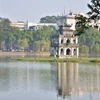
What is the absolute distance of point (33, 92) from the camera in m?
26.6

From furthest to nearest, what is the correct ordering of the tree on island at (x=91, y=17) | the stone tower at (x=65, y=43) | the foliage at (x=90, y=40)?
the foliage at (x=90, y=40)
the stone tower at (x=65, y=43)
the tree on island at (x=91, y=17)

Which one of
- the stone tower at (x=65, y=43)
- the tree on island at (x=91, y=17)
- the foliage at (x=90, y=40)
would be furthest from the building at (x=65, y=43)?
the tree on island at (x=91, y=17)

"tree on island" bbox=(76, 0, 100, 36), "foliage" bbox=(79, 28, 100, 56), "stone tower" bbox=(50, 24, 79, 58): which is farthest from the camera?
"foliage" bbox=(79, 28, 100, 56)

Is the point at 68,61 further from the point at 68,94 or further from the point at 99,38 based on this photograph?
the point at 99,38

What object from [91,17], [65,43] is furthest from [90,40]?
[91,17]

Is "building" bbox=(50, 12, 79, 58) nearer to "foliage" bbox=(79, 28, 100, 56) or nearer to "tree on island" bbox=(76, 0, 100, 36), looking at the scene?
"foliage" bbox=(79, 28, 100, 56)

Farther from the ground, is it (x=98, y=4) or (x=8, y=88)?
(x=98, y=4)

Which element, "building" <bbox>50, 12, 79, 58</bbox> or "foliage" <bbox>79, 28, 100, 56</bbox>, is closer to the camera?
"building" <bbox>50, 12, 79, 58</bbox>

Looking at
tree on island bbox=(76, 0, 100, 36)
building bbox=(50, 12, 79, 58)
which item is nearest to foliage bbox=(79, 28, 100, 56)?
building bbox=(50, 12, 79, 58)

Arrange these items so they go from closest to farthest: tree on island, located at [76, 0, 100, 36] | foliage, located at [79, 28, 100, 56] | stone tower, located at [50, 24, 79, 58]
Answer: tree on island, located at [76, 0, 100, 36] < stone tower, located at [50, 24, 79, 58] < foliage, located at [79, 28, 100, 56]

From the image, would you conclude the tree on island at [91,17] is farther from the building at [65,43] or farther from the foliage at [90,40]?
the foliage at [90,40]

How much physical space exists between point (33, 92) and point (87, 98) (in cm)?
369

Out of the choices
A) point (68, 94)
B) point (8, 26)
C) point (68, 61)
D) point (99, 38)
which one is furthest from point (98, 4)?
point (8, 26)

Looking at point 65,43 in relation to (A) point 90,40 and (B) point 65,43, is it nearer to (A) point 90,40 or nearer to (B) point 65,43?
(B) point 65,43
